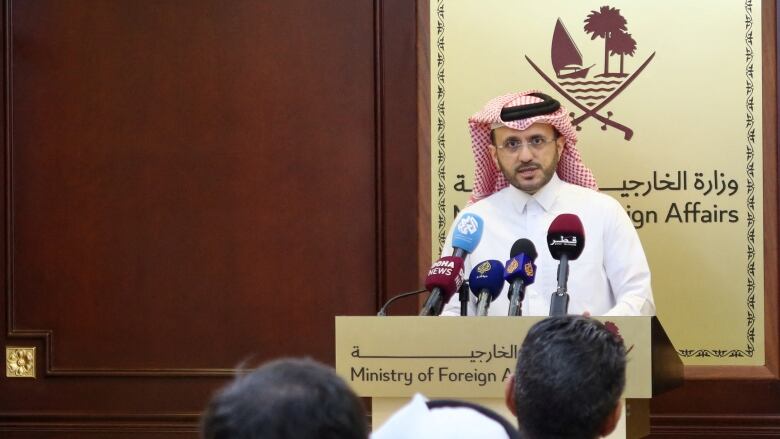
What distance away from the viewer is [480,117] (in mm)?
4156

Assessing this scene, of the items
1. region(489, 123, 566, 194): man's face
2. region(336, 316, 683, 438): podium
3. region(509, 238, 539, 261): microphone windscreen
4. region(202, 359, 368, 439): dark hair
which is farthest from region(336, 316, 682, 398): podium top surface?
region(202, 359, 368, 439): dark hair

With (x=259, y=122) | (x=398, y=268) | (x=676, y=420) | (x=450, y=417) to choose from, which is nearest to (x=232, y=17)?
(x=259, y=122)

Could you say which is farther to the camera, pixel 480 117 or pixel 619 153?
pixel 619 153

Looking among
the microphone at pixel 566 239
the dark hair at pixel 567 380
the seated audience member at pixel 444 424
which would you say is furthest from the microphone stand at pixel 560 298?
the seated audience member at pixel 444 424

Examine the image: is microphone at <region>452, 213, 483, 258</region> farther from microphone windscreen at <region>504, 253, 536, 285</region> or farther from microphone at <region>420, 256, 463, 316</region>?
microphone windscreen at <region>504, 253, 536, 285</region>

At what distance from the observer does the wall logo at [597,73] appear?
473 cm

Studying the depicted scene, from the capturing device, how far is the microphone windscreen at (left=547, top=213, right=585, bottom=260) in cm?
292

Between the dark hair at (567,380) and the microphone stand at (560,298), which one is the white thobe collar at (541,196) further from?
the dark hair at (567,380)

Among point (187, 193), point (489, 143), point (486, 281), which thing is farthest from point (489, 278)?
point (187, 193)

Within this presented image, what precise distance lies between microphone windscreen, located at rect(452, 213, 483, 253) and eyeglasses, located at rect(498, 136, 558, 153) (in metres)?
0.87

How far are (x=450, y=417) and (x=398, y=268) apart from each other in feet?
11.4

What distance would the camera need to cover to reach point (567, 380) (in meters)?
1.78

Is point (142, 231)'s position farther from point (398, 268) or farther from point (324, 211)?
point (398, 268)

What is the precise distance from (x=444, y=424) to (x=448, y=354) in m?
1.60
